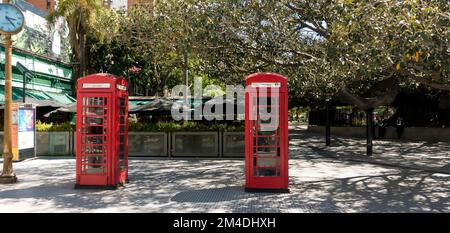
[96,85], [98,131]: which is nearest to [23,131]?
[98,131]

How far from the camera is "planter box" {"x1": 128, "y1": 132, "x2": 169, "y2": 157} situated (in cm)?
1582

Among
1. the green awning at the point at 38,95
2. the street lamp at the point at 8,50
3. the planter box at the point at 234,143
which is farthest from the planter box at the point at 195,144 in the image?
the green awning at the point at 38,95

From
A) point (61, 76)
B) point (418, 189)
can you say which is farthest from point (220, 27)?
point (61, 76)

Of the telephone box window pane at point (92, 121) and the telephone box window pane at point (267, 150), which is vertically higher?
the telephone box window pane at point (92, 121)

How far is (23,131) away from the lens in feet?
46.1

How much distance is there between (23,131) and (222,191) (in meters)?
8.03

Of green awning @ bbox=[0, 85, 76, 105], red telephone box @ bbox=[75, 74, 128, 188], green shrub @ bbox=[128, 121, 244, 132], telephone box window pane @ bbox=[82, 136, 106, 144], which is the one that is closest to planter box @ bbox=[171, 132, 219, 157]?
green shrub @ bbox=[128, 121, 244, 132]

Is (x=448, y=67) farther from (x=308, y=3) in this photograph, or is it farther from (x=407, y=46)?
(x=308, y=3)

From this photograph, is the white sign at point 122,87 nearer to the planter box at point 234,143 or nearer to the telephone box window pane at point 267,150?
the telephone box window pane at point 267,150

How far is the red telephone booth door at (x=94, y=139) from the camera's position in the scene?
934cm

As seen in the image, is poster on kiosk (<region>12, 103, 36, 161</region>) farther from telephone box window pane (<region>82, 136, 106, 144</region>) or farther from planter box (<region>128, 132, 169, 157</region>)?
telephone box window pane (<region>82, 136, 106, 144</region>)

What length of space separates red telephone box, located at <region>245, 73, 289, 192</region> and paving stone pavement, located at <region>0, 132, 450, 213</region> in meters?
0.38

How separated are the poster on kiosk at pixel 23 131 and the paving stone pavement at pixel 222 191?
2.00ft

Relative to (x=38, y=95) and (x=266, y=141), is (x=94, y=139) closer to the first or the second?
(x=266, y=141)
